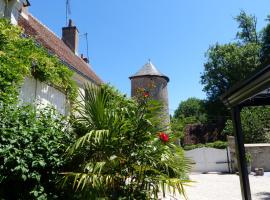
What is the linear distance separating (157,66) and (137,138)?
1657cm

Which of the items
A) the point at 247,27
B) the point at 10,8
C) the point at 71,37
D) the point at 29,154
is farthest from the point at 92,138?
the point at 247,27

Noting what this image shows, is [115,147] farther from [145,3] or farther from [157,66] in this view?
[157,66]

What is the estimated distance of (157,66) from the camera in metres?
21.6

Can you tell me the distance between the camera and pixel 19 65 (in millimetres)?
5973

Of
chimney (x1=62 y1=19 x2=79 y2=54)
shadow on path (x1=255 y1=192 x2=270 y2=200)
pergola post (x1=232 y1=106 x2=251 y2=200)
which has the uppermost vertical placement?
chimney (x1=62 y1=19 x2=79 y2=54)

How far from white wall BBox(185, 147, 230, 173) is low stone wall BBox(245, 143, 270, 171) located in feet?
7.85

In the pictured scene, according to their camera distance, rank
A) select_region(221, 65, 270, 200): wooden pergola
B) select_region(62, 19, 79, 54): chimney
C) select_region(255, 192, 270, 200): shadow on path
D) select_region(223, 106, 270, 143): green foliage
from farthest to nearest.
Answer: select_region(223, 106, 270, 143): green foliage < select_region(62, 19, 79, 54): chimney < select_region(255, 192, 270, 200): shadow on path < select_region(221, 65, 270, 200): wooden pergola

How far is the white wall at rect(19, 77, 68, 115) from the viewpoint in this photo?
22.1 feet

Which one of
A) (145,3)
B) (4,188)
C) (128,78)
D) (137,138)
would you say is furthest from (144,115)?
(128,78)

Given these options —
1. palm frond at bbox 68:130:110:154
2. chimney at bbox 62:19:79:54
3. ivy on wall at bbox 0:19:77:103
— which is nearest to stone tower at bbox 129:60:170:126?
chimney at bbox 62:19:79:54

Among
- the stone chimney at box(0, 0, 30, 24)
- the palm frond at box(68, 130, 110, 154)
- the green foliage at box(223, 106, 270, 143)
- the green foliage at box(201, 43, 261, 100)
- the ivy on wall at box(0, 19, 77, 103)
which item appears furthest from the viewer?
the green foliage at box(201, 43, 261, 100)

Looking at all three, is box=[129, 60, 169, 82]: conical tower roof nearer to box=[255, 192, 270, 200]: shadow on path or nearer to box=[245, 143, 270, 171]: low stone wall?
box=[245, 143, 270, 171]: low stone wall

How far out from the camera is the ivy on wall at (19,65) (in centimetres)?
551

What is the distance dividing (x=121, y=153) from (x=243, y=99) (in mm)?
2280
